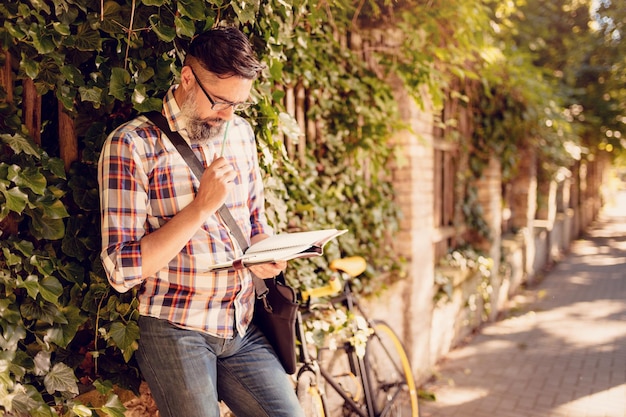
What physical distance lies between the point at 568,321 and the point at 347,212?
434cm

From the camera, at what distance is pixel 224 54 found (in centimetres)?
172

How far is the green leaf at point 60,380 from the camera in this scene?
69.8 inches

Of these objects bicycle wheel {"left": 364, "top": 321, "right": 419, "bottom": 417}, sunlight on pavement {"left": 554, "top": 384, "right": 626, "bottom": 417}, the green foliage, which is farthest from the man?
sunlight on pavement {"left": 554, "top": 384, "right": 626, "bottom": 417}

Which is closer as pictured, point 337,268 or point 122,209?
point 122,209

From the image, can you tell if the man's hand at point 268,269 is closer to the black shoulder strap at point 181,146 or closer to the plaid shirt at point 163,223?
the plaid shirt at point 163,223

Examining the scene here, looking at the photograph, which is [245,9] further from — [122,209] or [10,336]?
[10,336]

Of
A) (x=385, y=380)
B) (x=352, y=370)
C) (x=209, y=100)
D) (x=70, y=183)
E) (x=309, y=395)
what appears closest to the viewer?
(x=209, y=100)

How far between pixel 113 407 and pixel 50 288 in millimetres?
473

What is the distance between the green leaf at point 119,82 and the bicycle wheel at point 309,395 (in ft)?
5.06

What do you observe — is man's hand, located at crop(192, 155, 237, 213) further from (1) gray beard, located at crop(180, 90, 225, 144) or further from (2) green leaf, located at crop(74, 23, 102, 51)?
(2) green leaf, located at crop(74, 23, 102, 51)

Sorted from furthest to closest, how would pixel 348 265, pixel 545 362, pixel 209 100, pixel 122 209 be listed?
pixel 545 362 < pixel 348 265 < pixel 209 100 < pixel 122 209


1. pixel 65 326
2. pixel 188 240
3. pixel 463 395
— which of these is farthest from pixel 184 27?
pixel 463 395

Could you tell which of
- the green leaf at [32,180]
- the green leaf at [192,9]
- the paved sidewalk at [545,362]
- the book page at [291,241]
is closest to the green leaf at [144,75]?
the green leaf at [192,9]

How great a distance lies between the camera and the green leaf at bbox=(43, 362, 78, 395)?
1.77 meters
